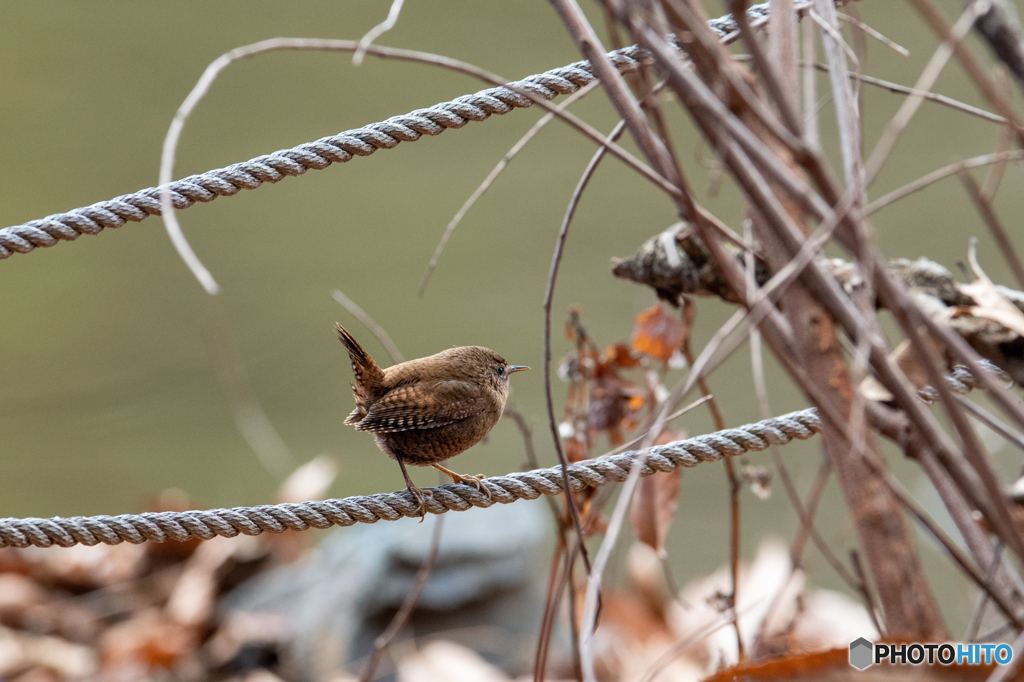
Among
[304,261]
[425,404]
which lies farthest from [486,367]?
[304,261]

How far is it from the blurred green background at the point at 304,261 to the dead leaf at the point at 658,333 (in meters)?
3.86

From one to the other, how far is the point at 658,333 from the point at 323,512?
3.14 ft

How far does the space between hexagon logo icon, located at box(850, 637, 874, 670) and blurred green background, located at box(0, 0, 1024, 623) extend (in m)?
5.11

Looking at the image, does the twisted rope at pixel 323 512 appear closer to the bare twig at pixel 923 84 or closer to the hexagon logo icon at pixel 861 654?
the hexagon logo icon at pixel 861 654

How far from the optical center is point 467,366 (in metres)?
2.06

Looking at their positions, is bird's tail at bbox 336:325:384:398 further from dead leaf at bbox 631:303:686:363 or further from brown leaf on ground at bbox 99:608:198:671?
brown leaf on ground at bbox 99:608:198:671

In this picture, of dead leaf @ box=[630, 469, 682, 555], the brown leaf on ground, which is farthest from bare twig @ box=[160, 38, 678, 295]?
the brown leaf on ground

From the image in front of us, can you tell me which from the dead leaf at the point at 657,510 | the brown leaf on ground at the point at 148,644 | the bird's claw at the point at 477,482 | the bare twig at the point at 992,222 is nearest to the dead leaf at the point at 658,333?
the dead leaf at the point at 657,510

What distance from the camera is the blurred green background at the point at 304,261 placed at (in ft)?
19.2

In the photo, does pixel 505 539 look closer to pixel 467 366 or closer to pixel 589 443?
pixel 589 443

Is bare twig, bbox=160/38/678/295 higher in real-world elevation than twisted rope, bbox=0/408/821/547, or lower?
higher

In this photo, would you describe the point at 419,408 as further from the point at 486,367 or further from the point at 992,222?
the point at 992,222

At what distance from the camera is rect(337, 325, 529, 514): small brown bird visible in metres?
1.91

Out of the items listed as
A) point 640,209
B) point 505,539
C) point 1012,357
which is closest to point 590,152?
point 640,209
